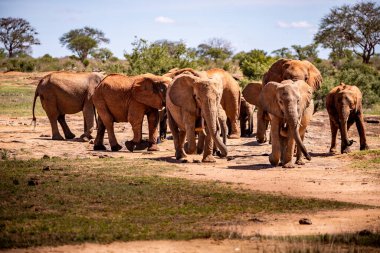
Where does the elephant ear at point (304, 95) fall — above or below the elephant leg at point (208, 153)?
above

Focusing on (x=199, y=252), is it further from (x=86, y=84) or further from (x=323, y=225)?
(x=86, y=84)

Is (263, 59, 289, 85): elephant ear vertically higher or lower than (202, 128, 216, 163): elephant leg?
higher

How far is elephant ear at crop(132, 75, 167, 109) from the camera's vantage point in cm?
1922

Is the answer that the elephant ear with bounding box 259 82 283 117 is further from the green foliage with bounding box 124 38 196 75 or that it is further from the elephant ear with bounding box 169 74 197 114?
the green foliage with bounding box 124 38 196 75

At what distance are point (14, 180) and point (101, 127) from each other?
6.98 meters

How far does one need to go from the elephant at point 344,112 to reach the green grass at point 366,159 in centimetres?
113

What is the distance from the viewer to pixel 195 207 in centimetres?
1152

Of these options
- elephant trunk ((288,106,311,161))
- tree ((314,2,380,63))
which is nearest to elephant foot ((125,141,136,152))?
elephant trunk ((288,106,311,161))

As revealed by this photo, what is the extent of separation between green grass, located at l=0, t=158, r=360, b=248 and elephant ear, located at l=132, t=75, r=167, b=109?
377 cm

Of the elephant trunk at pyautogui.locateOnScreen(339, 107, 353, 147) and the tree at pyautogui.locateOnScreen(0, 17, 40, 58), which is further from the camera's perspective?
the tree at pyautogui.locateOnScreen(0, 17, 40, 58)

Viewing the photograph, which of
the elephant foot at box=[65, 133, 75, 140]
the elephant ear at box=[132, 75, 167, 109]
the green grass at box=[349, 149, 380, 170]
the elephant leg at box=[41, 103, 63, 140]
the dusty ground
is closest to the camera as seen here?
the dusty ground

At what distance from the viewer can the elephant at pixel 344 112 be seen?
19.3 metres

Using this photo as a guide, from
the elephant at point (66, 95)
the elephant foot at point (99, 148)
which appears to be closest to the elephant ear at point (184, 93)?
the elephant foot at point (99, 148)

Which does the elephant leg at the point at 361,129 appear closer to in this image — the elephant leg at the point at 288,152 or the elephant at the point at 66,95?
the elephant leg at the point at 288,152
